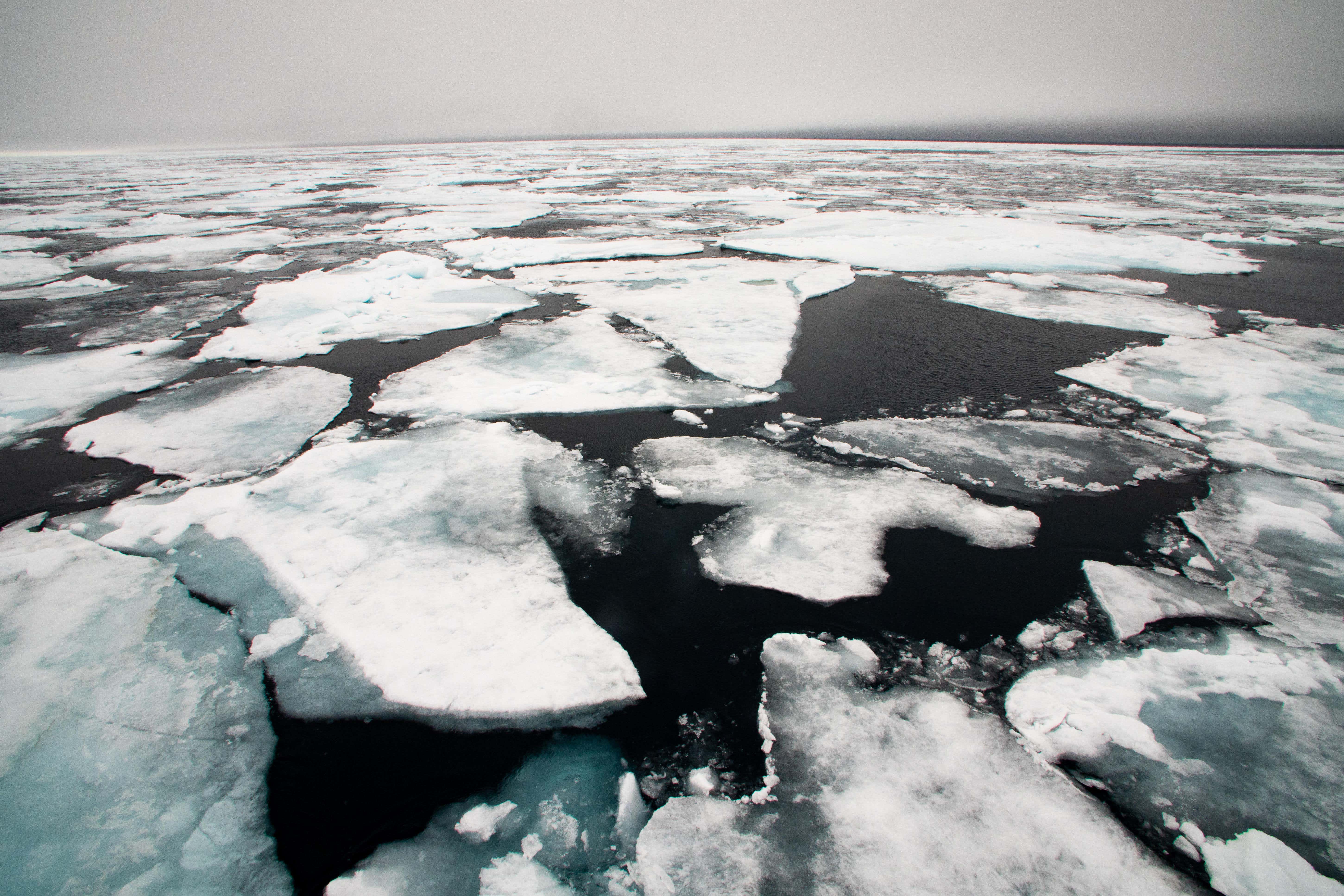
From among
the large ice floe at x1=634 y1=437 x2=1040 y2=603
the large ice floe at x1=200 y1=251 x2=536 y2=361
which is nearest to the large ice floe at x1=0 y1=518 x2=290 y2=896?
the large ice floe at x1=634 y1=437 x2=1040 y2=603

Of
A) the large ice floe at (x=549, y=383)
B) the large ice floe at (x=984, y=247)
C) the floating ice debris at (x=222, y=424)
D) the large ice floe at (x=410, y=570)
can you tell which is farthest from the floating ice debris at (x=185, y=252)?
the large ice floe at (x=984, y=247)

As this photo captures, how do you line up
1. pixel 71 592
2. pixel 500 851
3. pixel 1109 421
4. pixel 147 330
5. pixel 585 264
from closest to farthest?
pixel 500 851, pixel 71 592, pixel 1109 421, pixel 147 330, pixel 585 264

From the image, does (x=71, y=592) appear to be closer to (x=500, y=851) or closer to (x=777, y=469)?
(x=500, y=851)

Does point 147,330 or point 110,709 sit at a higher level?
point 147,330

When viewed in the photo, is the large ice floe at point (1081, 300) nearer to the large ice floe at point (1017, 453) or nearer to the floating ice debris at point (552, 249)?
the large ice floe at point (1017, 453)

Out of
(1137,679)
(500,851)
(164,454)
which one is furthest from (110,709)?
(1137,679)
